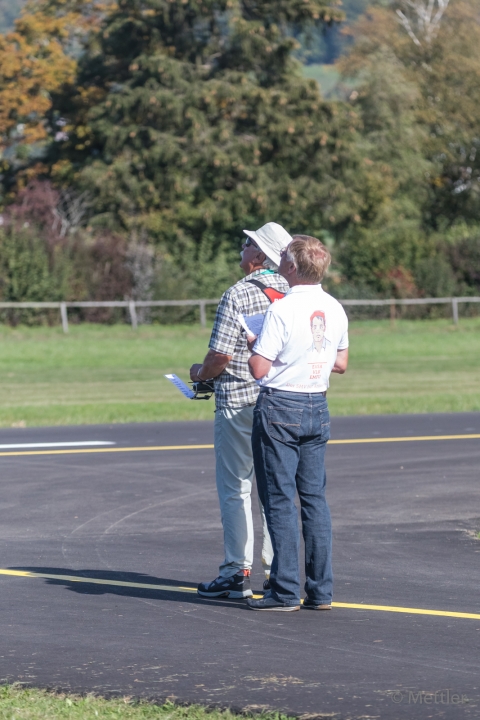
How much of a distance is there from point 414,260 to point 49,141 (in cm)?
1677

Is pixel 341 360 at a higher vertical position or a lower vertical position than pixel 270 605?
higher

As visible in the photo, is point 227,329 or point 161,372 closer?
point 227,329

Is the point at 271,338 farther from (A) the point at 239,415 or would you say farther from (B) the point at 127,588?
(B) the point at 127,588

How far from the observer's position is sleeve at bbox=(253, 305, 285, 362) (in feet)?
20.5

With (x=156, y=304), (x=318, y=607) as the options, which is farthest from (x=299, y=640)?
(x=156, y=304)

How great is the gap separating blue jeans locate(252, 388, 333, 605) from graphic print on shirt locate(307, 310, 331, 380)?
0.13m

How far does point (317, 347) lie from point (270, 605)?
1.41 m

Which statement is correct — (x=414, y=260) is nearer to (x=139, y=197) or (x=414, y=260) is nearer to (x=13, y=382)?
(x=139, y=197)

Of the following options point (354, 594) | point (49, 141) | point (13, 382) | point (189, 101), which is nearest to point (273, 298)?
point (354, 594)

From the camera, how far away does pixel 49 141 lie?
5075cm

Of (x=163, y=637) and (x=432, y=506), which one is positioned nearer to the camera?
(x=163, y=637)

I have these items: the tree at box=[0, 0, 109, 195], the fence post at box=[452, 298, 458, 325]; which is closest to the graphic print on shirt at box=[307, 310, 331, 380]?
the fence post at box=[452, 298, 458, 325]

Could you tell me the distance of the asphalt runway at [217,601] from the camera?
204 inches

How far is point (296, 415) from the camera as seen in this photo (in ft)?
20.9
